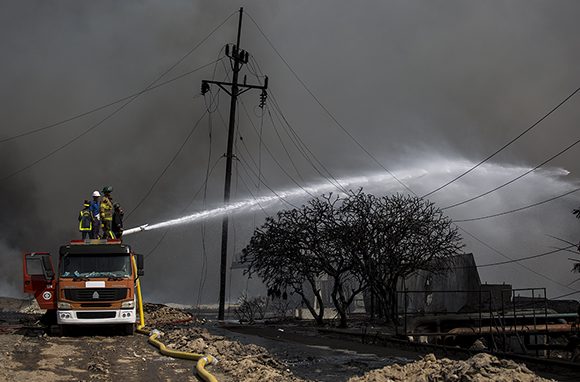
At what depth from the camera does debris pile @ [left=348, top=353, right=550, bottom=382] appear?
32.3 feet

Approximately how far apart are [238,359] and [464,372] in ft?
21.3

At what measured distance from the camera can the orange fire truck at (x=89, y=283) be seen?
73.4 ft

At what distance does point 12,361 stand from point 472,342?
1706cm

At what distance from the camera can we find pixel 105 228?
2562cm

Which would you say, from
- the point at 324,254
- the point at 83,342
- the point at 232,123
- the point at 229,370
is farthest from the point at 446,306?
the point at 229,370

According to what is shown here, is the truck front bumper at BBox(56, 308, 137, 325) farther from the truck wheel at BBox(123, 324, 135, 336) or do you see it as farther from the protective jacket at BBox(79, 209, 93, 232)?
the protective jacket at BBox(79, 209, 93, 232)

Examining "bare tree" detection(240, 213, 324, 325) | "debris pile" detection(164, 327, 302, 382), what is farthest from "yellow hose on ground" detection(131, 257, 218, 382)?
"bare tree" detection(240, 213, 324, 325)

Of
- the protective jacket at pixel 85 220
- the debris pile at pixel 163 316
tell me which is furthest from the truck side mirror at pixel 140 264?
the debris pile at pixel 163 316

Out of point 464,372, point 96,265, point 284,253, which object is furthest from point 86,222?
point 464,372

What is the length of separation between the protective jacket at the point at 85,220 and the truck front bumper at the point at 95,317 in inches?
123

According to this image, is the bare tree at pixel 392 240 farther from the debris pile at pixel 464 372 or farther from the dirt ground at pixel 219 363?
the debris pile at pixel 464 372

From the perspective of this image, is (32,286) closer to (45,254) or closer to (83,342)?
(45,254)

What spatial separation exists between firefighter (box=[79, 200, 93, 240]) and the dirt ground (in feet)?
11.3

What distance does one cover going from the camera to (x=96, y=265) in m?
23.0
